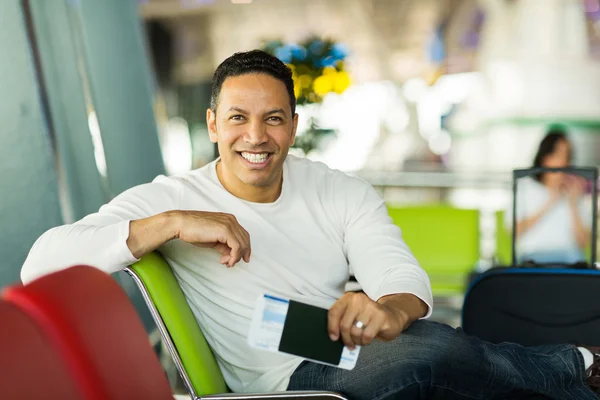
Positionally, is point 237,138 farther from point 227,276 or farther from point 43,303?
point 43,303

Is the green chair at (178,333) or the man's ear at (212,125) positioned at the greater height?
the man's ear at (212,125)

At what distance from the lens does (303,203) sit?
201cm

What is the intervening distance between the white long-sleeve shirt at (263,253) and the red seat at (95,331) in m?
0.63

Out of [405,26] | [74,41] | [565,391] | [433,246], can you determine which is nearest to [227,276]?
[565,391]

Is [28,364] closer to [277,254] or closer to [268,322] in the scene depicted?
[268,322]

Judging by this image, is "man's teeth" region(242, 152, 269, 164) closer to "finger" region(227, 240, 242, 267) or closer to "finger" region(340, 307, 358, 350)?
"finger" region(227, 240, 242, 267)

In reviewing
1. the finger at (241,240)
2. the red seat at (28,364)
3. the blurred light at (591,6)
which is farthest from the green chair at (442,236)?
the blurred light at (591,6)

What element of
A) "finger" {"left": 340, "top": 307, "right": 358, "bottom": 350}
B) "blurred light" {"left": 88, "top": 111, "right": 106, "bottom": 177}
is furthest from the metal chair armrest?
"blurred light" {"left": 88, "top": 111, "right": 106, "bottom": 177}

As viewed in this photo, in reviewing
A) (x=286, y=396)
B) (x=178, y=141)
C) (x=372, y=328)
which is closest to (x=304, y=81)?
(x=286, y=396)

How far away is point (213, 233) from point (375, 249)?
17.7 inches

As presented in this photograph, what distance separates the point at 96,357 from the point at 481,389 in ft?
3.29

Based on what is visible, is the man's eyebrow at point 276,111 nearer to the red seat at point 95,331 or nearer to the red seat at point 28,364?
the red seat at point 95,331

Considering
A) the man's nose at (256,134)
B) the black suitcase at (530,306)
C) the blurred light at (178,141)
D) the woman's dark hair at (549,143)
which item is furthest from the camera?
the blurred light at (178,141)

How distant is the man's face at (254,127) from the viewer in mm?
1921
